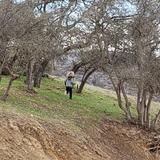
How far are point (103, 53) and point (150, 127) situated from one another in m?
3.92

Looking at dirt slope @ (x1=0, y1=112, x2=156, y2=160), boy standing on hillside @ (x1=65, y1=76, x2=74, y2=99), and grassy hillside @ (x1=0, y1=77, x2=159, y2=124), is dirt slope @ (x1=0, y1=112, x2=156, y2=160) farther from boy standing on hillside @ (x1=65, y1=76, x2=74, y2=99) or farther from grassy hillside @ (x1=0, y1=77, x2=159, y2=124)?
boy standing on hillside @ (x1=65, y1=76, x2=74, y2=99)

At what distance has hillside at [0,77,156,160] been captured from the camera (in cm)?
1416

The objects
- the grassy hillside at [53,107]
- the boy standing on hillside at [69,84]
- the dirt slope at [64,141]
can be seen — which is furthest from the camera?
the boy standing on hillside at [69,84]

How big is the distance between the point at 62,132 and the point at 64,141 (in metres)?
0.60

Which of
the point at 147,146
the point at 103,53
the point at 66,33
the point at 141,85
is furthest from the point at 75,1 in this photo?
the point at 147,146

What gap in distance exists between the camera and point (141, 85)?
21281 millimetres

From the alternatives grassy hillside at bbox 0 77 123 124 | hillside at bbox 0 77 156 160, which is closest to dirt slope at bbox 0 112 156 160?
hillside at bbox 0 77 156 160

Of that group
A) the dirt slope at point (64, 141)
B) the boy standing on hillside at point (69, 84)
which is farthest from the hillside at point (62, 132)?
the boy standing on hillside at point (69, 84)

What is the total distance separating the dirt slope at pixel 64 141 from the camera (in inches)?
543

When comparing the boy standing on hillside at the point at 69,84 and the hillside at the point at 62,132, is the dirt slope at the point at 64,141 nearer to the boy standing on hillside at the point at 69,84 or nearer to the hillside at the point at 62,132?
the hillside at the point at 62,132

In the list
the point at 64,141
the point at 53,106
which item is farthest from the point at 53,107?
the point at 64,141

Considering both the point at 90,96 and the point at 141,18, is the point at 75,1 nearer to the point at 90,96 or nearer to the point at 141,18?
the point at 141,18

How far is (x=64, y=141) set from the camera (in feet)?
52.8

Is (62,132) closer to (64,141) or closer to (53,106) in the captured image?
(64,141)
